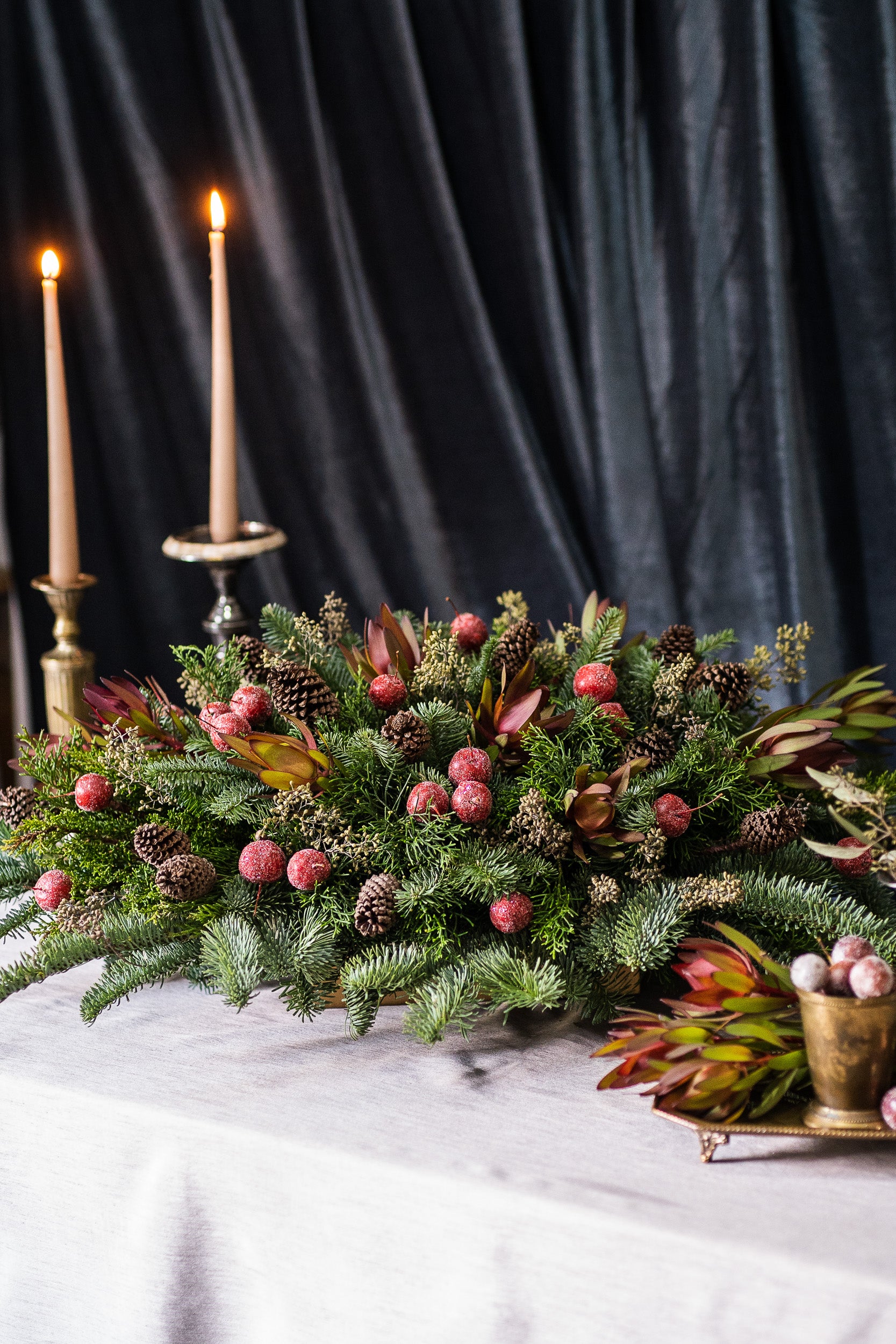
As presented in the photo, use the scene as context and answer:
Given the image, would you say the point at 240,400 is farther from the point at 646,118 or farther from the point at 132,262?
the point at 646,118

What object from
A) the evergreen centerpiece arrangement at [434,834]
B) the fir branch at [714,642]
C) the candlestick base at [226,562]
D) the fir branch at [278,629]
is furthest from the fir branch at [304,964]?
the candlestick base at [226,562]

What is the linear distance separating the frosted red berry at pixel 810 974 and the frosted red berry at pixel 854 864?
0.18 m

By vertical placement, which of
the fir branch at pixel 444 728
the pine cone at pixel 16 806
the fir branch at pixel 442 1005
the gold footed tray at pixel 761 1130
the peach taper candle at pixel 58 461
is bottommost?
the gold footed tray at pixel 761 1130

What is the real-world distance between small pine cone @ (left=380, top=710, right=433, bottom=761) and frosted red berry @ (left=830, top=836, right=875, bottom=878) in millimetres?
228

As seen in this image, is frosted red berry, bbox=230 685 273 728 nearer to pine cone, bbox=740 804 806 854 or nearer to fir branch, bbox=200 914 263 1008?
fir branch, bbox=200 914 263 1008

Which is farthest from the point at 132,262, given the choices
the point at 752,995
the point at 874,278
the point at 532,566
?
the point at 752,995

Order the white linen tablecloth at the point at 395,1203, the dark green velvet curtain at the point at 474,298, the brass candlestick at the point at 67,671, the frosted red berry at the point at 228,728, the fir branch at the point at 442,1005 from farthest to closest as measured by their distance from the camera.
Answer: the dark green velvet curtain at the point at 474,298 → the brass candlestick at the point at 67,671 → the frosted red berry at the point at 228,728 → the fir branch at the point at 442,1005 → the white linen tablecloth at the point at 395,1203

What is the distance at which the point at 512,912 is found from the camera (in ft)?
1.84

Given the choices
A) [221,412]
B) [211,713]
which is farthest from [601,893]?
[221,412]

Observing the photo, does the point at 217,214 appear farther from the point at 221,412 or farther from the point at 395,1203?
the point at 395,1203

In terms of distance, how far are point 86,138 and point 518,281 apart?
26.0 inches

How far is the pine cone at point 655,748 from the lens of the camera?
63cm

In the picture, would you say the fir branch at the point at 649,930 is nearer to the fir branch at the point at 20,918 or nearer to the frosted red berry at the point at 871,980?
the frosted red berry at the point at 871,980

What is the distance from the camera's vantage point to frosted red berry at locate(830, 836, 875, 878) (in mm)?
621
